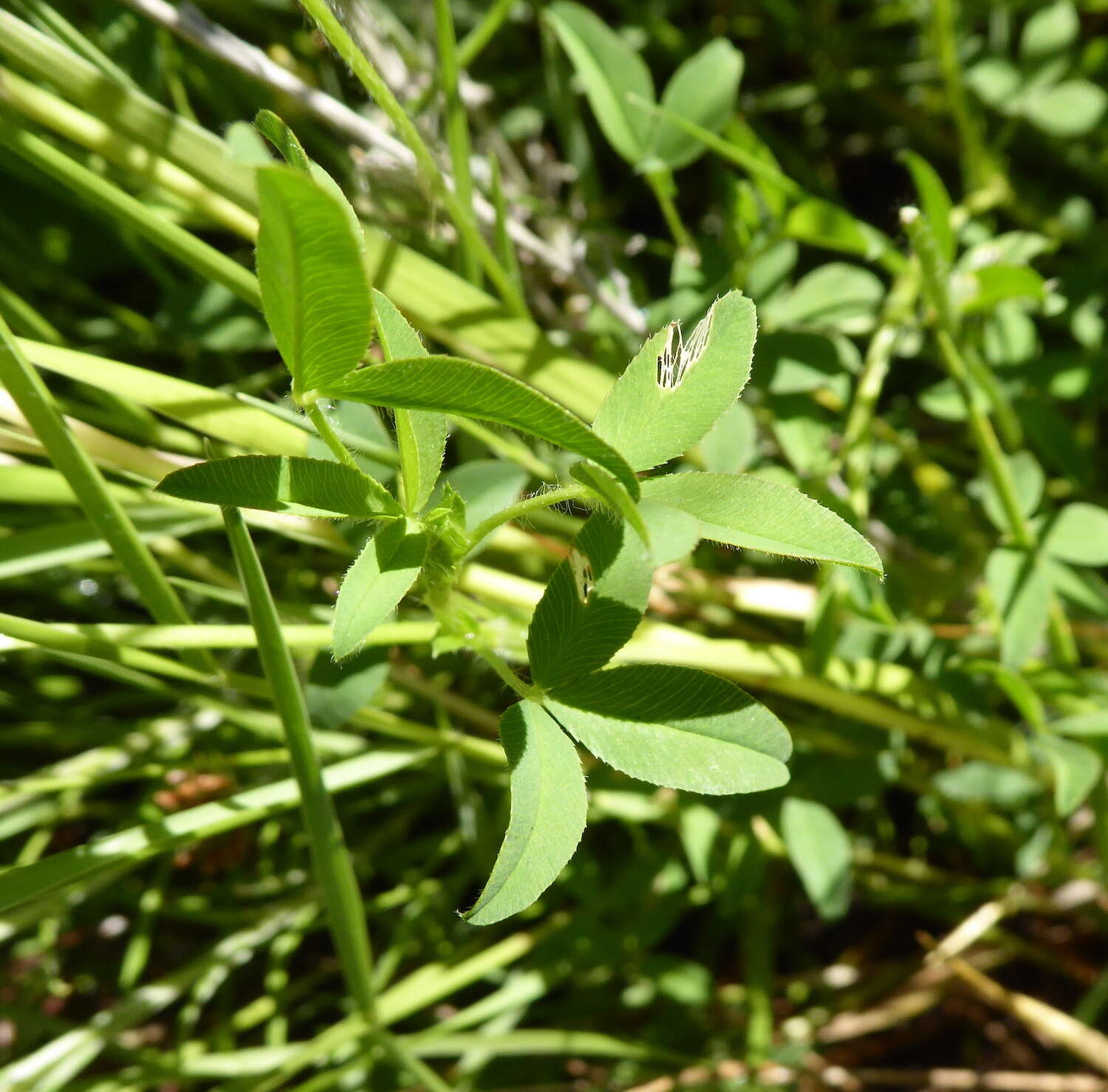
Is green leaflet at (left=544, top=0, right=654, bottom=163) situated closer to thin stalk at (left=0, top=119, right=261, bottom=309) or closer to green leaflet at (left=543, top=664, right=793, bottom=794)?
thin stalk at (left=0, top=119, right=261, bottom=309)

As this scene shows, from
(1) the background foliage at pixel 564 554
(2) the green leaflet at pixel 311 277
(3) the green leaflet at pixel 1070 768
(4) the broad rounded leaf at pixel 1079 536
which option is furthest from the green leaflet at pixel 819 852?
(2) the green leaflet at pixel 311 277

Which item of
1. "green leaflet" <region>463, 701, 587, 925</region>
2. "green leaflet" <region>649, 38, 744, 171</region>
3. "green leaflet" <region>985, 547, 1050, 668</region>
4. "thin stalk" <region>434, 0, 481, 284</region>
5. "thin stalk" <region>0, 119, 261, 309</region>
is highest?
"green leaflet" <region>649, 38, 744, 171</region>

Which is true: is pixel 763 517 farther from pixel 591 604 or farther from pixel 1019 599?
pixel 1019 599

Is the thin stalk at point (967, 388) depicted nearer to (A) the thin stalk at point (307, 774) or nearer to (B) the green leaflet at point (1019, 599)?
(B) the green leaflet at point (1019, 599)

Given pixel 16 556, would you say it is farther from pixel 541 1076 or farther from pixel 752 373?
pixel 541 1076

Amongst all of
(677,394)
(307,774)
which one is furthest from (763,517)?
(307,774)

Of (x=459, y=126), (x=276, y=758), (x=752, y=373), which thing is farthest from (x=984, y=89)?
(x=276, y=758)

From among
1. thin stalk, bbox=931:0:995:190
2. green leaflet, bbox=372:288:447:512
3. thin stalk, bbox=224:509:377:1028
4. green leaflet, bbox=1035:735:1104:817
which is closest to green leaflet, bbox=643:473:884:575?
green leaflet, bbox=372:288:447:512
